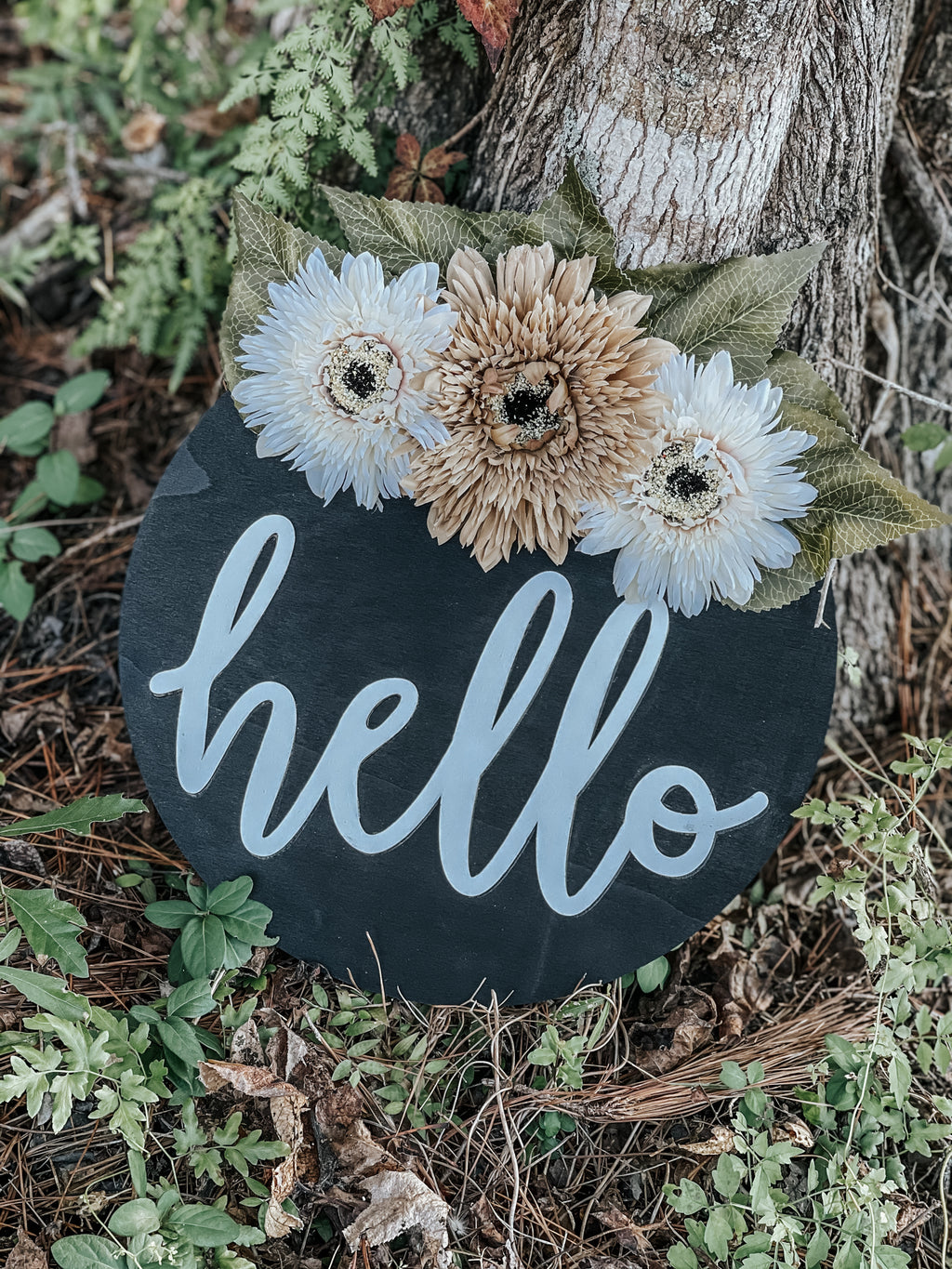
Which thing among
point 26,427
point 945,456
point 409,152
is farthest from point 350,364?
point 945,456

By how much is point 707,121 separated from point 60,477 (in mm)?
1428

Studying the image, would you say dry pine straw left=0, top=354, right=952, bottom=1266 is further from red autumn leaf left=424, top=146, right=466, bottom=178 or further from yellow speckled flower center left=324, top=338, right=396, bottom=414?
red autumn leaf left=424, top=146, right=466, bottom=178

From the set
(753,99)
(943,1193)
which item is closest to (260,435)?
(753,99)

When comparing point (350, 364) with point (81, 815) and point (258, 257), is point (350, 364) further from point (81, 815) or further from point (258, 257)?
point (81, 815)

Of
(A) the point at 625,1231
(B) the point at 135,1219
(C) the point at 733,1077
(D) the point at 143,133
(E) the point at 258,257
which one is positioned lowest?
(B) the point at 135,1219

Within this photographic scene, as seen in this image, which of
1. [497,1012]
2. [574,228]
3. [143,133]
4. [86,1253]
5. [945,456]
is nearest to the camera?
[86,1253]

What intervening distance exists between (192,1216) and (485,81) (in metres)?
1.92

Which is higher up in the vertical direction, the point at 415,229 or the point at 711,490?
the point at 415,229

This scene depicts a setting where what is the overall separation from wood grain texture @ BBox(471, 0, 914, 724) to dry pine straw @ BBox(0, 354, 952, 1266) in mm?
960

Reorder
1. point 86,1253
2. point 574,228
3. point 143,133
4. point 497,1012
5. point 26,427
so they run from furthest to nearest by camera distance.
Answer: point 143,133, point 26,427, point 497,1012, point 574,228, point 86,1253

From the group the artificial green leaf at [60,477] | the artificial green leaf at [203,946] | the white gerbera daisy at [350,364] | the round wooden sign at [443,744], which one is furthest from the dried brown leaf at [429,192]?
the artificial green leaf at [203,946]

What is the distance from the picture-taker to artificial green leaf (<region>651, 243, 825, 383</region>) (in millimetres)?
1372

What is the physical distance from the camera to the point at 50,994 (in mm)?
1301

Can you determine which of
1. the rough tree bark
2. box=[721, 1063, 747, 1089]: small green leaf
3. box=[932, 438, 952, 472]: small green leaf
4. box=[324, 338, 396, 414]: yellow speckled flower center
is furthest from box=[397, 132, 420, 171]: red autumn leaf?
box=[721, 1063, 747, 1089]: small green leaf
